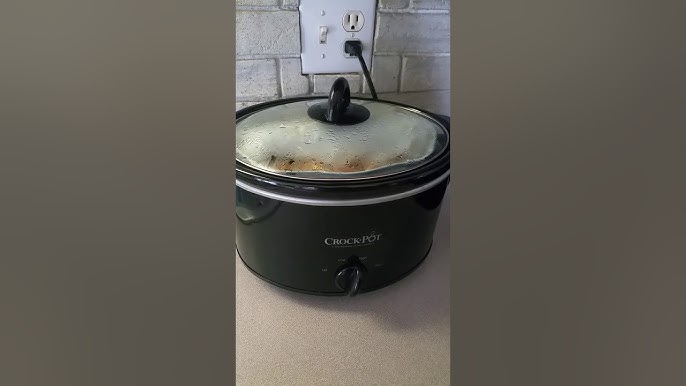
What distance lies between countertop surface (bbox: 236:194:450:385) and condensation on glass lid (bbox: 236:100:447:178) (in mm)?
171

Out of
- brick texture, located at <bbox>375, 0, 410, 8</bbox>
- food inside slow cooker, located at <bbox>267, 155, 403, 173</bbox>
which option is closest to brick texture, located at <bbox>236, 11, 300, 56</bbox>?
brick texture, located at <bbox>375, 0, 410, 8</bbox>

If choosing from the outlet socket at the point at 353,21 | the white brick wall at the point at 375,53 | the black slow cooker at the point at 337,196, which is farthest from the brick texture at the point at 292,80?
the black slow cooker at the point at 337,196

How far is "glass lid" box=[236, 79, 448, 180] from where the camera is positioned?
1.72 ft

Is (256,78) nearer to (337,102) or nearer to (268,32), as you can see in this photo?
(268,32)

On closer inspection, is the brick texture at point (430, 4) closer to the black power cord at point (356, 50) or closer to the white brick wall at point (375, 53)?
the white brick wall at point (375, 53)

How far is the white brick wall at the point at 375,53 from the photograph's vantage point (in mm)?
781

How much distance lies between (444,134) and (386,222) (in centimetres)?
18

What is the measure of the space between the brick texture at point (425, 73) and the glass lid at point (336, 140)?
231mm

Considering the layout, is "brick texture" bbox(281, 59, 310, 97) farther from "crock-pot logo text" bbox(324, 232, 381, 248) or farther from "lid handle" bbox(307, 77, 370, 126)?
"crock-pot logo text" bbox(324, 232, 381, 248)

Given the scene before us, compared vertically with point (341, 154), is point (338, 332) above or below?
below
